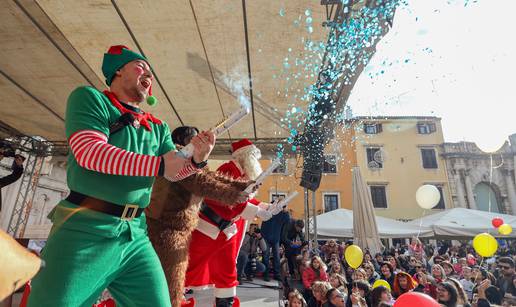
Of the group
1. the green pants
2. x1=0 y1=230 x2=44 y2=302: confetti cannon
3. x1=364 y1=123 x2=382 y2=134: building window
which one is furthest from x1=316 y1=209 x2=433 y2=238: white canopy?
x1=364 y1=123 x2=382 y2=134: building window

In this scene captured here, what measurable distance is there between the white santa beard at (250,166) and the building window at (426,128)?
2548cm

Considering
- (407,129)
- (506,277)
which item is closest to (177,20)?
(506,277)

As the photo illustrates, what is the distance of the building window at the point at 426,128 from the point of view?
82.6ft

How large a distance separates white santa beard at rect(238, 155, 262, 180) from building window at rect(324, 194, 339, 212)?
2120 centimetres

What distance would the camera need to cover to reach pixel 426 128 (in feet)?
83.0

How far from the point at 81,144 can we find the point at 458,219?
14060 mm

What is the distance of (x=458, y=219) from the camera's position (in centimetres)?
1209

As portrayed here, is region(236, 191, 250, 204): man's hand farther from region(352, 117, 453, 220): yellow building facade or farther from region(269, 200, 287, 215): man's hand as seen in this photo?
region(352, 117, 453, 220): yellow building facade

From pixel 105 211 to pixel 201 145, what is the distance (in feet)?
1.68

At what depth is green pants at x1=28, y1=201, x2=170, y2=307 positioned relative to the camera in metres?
1.17

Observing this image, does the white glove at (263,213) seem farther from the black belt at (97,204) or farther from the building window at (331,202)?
the building window at (331,202)

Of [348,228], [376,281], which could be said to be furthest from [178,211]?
[348,228]

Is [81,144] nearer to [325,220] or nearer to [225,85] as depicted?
[225,85]

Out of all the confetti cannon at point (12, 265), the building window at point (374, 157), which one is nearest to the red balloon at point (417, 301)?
the confetti cannon at point (12, 265)
